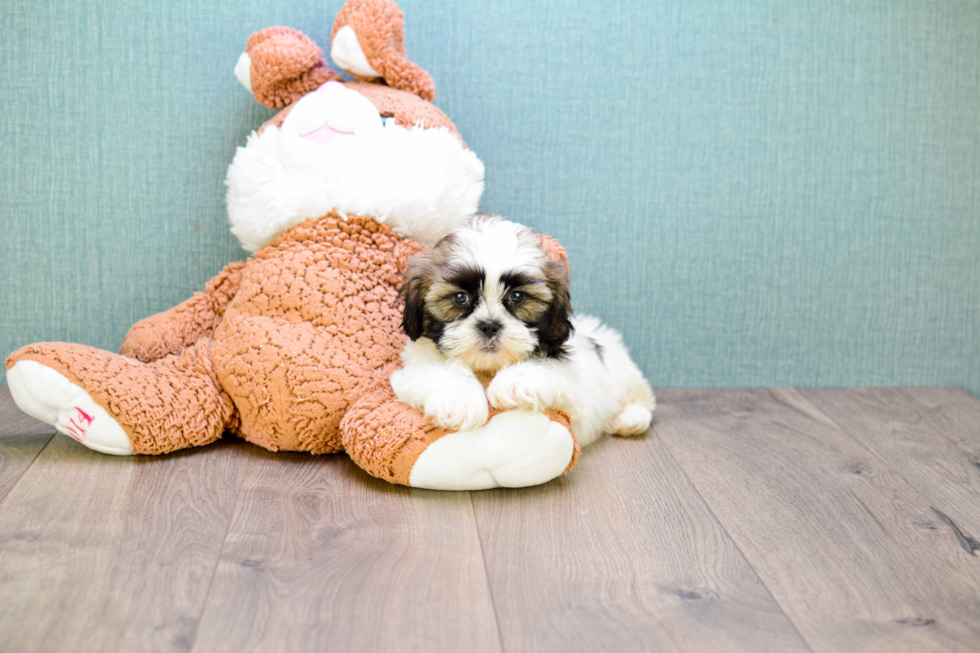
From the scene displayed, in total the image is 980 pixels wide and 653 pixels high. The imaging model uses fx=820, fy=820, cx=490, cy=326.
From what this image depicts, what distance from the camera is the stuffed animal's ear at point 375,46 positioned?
5.96 feet

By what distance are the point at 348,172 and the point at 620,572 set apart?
982 mm

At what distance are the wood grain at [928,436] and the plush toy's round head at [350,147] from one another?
111cm

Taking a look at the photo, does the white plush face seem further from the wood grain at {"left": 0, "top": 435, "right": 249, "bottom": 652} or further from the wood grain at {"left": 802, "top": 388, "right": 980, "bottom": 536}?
the wood grain at {"left": 802, "top": 388, "right": 980, "bottom": 536}

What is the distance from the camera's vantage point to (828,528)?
57.4 inches

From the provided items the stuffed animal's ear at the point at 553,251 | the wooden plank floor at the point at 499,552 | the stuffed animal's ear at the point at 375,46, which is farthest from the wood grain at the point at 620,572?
the stuffed animal's ear at the point at 375,46

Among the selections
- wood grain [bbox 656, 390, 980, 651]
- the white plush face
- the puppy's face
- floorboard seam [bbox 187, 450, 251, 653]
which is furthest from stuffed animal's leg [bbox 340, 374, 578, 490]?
the white plush face

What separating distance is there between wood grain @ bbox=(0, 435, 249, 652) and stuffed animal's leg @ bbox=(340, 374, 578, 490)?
29cm

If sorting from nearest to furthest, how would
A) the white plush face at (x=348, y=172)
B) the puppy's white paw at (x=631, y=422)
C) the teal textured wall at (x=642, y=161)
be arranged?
the white plush face at (x=348, y=172)
the puppy's white paw at (x=631, y=422)
the teal textured wall at (x=642, y=161)

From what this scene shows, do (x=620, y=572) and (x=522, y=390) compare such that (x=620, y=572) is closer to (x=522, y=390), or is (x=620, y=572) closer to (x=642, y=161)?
(x=522, y=390)

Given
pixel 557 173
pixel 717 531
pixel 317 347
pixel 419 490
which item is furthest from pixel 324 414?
pixel 557 173

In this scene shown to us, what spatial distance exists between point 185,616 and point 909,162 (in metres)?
2.08

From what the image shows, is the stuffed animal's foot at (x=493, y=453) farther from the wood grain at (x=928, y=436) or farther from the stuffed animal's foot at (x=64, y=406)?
the wood grain at (x=928, y=436)

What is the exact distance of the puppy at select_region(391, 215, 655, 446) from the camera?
57.7 inches

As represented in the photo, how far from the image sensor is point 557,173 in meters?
2.14
